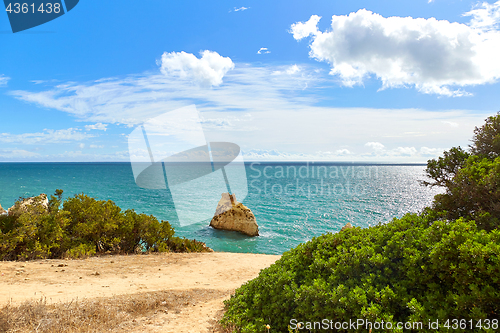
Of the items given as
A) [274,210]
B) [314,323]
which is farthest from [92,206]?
[274,210]

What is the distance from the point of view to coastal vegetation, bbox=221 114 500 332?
3.10 m

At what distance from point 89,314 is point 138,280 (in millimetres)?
3653

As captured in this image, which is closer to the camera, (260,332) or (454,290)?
(454,290)

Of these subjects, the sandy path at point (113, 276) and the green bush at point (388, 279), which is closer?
the green bush at point (388, 279)

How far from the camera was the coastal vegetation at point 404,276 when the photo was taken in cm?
310

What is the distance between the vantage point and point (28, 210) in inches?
452

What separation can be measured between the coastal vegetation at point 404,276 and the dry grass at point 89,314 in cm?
154

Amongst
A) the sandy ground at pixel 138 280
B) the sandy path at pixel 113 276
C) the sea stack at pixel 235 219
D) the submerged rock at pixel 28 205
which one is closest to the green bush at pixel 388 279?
the sandy ground at pixel 138 280

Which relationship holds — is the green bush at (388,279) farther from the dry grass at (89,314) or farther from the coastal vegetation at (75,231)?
the coastal vegetation at (75,231)

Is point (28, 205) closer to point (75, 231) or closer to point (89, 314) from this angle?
point (75, 231)

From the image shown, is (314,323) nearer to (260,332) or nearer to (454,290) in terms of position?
(260,332)

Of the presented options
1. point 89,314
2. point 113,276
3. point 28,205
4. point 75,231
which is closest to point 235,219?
point 75,231

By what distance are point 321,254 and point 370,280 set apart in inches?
44.6

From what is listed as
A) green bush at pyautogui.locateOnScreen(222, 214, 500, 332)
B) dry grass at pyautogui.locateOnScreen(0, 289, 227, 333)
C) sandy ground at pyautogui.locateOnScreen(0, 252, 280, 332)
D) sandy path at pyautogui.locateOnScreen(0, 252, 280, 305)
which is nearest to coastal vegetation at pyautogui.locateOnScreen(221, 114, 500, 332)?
green bush at pyautogui.locateOnScreen(222, 214, 500, 332)
